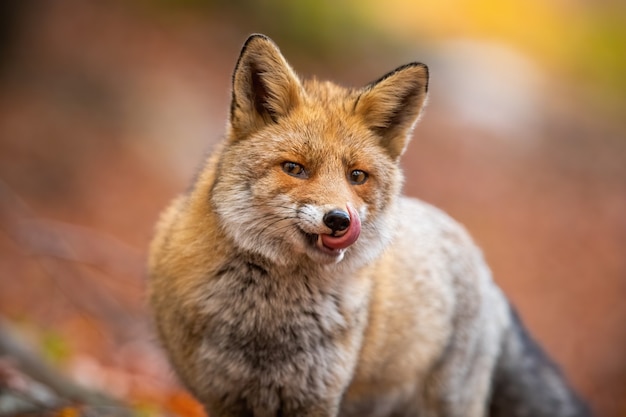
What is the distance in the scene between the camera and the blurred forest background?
9.88m

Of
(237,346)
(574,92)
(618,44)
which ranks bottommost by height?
(237,346)

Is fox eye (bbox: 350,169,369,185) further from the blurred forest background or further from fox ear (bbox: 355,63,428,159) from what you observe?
the blurred forest background

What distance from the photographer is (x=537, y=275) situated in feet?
44.8

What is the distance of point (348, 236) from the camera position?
4.15m

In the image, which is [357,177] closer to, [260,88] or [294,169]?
[294,169]

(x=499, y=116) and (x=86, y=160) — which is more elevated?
(x=499, y=116)

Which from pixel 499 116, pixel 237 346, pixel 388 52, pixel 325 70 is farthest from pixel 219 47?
pixel 237 346

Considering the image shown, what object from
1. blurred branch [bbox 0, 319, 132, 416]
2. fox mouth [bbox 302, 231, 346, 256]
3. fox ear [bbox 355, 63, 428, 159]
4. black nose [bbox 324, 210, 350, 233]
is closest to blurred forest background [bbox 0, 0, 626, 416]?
blurred branch [bbox 0, 319, 132, 416]

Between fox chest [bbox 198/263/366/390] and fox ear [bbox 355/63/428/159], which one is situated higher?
fox ear [bbox 355/63/428/159]

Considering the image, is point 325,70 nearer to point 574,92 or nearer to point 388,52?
point 388,52

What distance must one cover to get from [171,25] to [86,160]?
497 centimetres

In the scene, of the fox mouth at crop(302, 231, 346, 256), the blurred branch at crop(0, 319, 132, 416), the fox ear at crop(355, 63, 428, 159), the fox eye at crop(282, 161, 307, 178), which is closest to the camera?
the fox mouth at crop(302, 231, 346, 256)

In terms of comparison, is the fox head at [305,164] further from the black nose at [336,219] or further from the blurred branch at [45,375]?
the blurred branch at [45,375]

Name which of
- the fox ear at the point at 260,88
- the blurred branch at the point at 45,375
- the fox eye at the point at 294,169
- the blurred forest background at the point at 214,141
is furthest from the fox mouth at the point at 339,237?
the blurred branch at the point at 45,375
